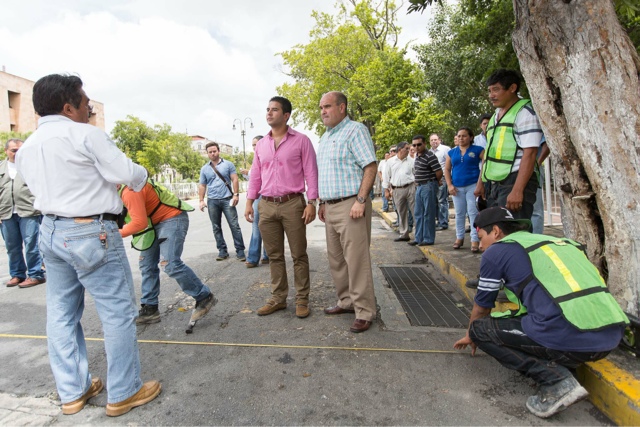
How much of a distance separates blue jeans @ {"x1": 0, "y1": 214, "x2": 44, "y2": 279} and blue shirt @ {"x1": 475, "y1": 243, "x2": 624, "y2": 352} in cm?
548

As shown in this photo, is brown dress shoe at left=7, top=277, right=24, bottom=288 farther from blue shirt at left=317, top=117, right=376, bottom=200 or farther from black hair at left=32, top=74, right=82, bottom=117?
blue shirt at left=317, top=117, right=376, bottom=200

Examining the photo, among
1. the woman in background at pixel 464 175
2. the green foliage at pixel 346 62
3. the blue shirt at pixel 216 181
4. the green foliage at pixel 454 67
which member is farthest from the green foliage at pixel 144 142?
the woman in background at pixel 464 175

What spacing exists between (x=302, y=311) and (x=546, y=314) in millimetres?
2121

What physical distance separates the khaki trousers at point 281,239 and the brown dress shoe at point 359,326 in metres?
0.60

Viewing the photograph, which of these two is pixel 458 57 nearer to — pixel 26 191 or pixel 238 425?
pixel 26 191

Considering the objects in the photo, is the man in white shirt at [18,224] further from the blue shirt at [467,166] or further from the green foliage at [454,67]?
the green foliage at [454,67]

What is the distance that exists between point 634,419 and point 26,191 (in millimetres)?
6286

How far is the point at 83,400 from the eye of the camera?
2.34 meters

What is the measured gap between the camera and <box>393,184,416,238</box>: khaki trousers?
7.14m

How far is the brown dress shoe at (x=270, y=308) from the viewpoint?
375 centimetres

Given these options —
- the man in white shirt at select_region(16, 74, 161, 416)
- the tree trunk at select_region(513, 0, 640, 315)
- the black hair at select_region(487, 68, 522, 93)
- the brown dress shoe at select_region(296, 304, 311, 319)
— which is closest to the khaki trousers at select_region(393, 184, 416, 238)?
the black hair at select_region(487, 68, 522, 93)

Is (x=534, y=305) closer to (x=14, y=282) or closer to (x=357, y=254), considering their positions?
(x=357, y=254)

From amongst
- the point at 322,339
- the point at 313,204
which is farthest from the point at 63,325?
the point at 313,204

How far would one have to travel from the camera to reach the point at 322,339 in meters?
3.18
